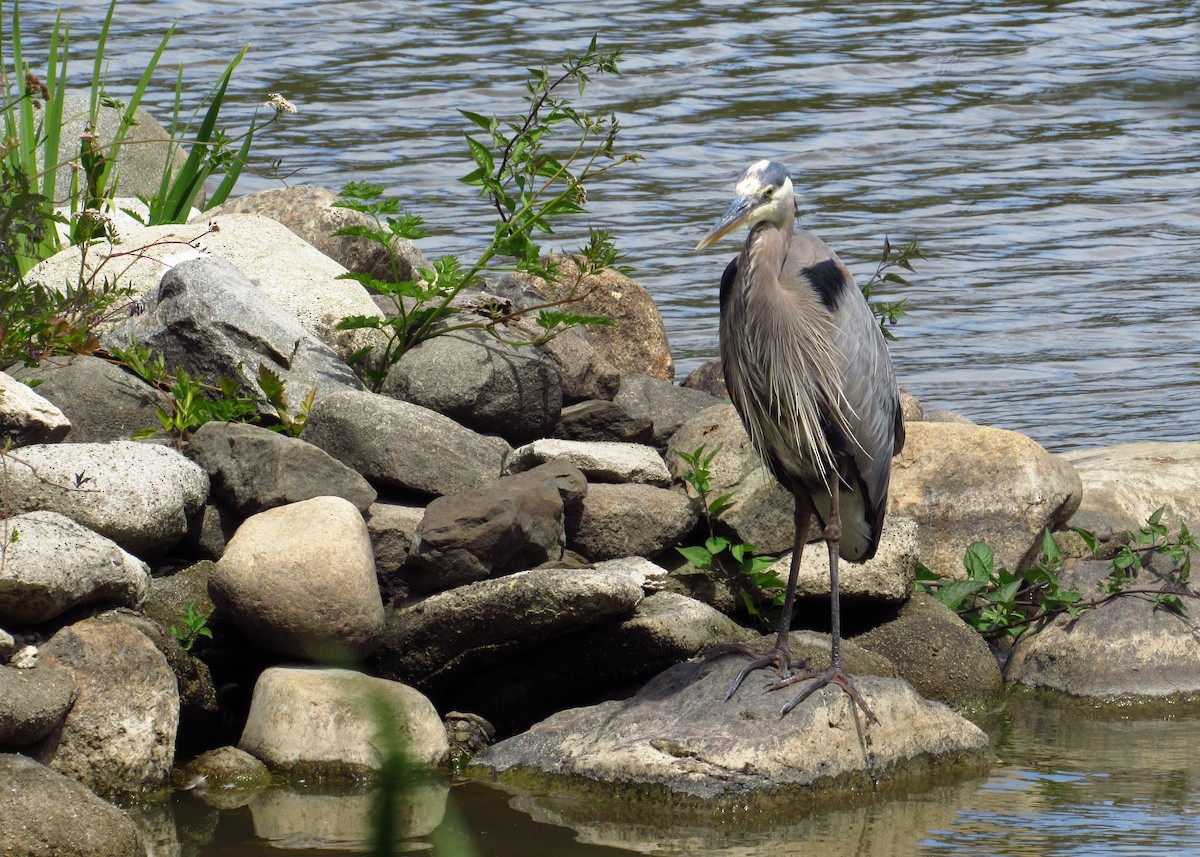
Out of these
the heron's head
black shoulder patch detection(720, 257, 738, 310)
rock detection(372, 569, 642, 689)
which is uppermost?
the heron's head

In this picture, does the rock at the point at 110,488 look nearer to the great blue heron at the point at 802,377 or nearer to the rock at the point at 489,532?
the rock at the point at 489,532

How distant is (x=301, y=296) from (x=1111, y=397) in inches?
181

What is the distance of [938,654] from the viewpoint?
17.9ft

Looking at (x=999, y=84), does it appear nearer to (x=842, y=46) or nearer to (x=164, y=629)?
(x=842, y=46)

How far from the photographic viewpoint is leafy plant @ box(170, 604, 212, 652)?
4707 millimetres

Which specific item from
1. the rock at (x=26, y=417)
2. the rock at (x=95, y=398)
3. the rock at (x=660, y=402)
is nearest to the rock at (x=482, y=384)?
the rock at (x=660, y=402)

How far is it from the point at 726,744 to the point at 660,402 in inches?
79.2

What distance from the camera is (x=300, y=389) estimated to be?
18.4 ft

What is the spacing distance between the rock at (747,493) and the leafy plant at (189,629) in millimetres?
1622

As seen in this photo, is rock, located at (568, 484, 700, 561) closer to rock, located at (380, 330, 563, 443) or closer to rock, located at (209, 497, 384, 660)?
rock, located at (380, 330, 563, 443)

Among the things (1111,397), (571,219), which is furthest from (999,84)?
(1111,397)

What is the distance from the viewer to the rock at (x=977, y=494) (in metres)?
5.98

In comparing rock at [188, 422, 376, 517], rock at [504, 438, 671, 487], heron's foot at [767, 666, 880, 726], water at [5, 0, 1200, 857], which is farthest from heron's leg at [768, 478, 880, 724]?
rock at [188, 422, 376, 517]

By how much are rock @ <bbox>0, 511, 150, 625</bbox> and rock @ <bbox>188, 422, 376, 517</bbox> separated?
0.50 metres
